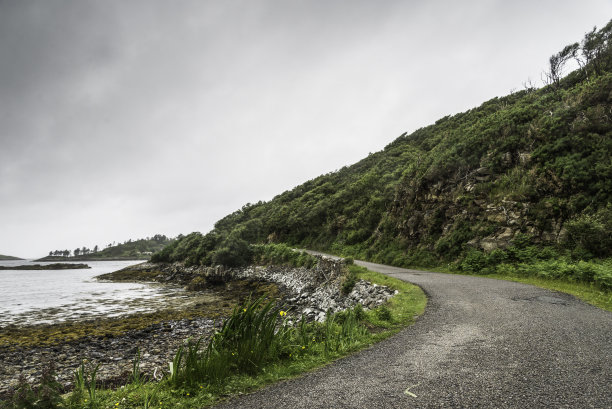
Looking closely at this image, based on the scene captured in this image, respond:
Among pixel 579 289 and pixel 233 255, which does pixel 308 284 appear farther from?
pixel 233 255

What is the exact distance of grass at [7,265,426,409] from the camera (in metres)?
4.34

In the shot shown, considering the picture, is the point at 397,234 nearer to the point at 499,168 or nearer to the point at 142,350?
the point at 499,168

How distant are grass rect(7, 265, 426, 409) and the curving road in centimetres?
37

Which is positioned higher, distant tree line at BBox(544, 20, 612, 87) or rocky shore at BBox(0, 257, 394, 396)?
distant tree line at BBox(544, 20, 612, 87)

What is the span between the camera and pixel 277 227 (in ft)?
185

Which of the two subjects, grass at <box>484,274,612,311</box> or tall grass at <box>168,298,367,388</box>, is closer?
tall grass at <box>168,298,367,388</box>

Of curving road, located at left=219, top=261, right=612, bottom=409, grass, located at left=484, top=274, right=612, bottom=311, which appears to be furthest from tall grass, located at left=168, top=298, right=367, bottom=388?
grass, located at left=484, top=274, right=612, bottom=311

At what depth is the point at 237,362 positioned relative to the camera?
210 inches

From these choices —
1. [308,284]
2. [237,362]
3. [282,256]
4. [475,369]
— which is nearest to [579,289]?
[475,369]

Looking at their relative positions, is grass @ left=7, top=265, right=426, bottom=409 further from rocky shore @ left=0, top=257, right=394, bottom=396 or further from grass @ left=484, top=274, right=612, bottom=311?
grass @ left=484, top=274, right=612, bottom=311

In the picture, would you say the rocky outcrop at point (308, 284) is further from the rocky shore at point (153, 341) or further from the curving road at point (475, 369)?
the curving road at point (475, 369)

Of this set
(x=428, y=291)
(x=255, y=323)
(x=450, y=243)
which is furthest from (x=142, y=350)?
(x=450, y=243)

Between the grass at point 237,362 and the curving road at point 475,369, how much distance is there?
366 millimetres

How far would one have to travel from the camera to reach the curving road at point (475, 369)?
4.01m
